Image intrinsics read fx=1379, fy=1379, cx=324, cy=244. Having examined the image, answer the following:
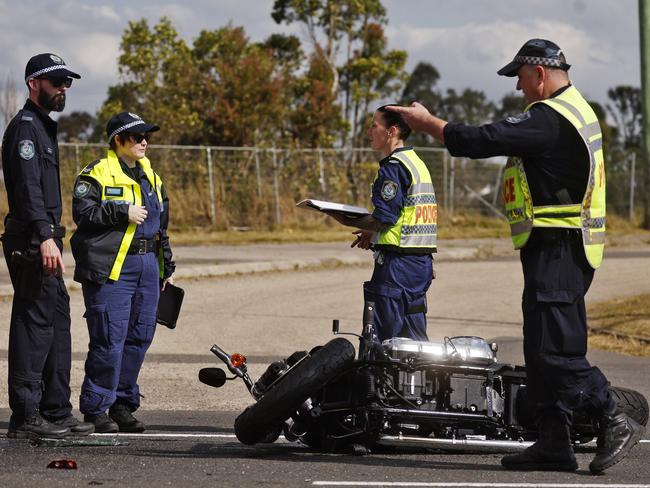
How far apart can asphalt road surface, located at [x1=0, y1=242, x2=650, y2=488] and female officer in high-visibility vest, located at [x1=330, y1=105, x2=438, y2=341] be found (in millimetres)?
889

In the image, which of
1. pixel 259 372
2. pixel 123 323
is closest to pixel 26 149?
pixel 123 323

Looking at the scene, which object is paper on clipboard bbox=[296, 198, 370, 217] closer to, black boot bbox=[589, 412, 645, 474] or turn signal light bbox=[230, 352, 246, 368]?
turn signal light bbox=[230, 352, 246, 368]

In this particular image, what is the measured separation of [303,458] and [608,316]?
824 centimetres

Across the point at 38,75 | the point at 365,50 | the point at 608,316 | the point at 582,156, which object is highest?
the point at 365,50

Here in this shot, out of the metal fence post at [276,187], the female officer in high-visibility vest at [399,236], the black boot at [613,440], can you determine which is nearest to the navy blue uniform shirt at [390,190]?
the female officer in high-visibility vest at [399,236]

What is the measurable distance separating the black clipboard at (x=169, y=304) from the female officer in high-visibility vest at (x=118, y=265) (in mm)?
353

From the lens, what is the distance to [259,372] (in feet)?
35.0

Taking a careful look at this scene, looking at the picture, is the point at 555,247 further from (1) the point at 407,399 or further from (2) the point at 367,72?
(2) the point at 367,72

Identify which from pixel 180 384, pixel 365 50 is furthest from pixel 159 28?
pixel 180 384

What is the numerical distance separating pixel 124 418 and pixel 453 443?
7.29ft

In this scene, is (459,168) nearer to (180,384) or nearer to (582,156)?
(180,384)

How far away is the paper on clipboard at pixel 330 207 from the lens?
286 inches

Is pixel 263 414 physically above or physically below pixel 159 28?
below

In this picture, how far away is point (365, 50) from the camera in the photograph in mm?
40219
